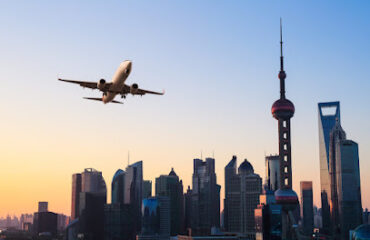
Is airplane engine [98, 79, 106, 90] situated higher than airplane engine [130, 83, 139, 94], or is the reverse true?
airplane engine [98, 79, 106, 90]

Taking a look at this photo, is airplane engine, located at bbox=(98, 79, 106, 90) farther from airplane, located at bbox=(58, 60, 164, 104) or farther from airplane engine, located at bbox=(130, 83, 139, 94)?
airplane engine, located at bbox=(130, 83, 139, 94)

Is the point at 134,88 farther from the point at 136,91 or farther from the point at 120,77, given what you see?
the point at 120,77

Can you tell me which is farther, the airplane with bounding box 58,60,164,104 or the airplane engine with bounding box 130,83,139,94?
the airplane engine with bounding box 130,83,139,94

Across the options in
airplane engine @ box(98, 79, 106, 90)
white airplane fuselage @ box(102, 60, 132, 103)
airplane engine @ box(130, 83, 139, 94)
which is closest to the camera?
white airplane fuselage @ box(102, 60, 132, 103)

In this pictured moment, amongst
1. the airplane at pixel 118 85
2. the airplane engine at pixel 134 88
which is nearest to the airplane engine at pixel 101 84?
the airplane at pixel 118 85

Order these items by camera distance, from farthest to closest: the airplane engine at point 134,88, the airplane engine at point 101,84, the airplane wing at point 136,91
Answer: the airplane wing at point 136,91 → the airplane engine at point 101,84 → the airplane engine at point 134,88

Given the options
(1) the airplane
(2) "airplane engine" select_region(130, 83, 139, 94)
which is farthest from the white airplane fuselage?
(2) "airplane engine" select_region(130, 83, 139, 94)

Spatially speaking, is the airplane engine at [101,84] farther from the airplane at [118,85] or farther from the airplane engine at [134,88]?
the airplane engine at [134,88]

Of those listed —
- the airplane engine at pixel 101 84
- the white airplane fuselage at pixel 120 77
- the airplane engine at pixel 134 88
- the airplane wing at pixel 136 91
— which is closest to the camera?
the white airplane fuselage at pixel 120 77

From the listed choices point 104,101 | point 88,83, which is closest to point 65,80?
point 88,83
